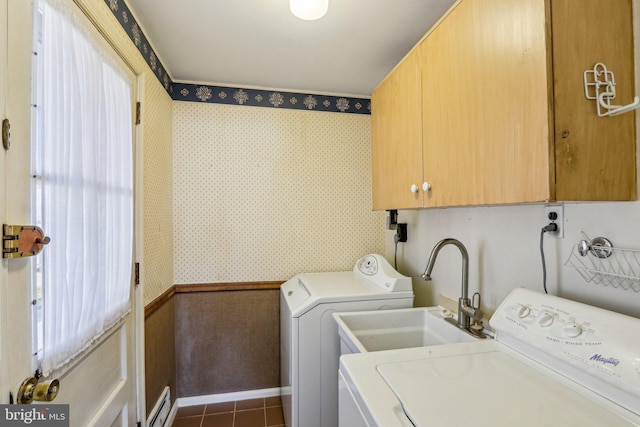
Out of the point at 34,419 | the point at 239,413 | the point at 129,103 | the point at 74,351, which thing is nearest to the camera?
the point at 34,419

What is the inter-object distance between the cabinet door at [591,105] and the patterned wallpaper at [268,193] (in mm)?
1691

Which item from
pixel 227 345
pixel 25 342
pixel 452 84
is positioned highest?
pixel 452 84

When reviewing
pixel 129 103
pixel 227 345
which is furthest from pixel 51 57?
pixel 227 345

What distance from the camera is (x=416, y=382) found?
798mm

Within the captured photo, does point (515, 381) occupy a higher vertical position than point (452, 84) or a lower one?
lower

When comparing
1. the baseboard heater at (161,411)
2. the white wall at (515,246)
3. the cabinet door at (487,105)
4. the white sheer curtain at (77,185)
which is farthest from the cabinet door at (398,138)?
the baseboard heater at (161,411)

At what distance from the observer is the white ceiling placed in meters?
1.37

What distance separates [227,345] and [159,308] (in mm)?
637

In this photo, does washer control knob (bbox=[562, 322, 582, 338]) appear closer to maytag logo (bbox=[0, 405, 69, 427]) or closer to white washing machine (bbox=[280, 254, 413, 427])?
white washing machine (bbox=[280, 254, 413, 427])

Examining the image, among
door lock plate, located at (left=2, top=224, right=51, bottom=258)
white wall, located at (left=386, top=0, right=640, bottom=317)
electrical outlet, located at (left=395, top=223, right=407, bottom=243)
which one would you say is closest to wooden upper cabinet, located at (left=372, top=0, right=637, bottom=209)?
white wall, located at (left=386, top=0, right=640, bottom=317)

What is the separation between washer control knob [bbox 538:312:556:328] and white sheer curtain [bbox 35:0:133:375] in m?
1.46

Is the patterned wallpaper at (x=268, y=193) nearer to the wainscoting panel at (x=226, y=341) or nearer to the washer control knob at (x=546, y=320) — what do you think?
the wainscoting panel at (x=226, y=341)

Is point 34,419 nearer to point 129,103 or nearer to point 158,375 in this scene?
point 158,375

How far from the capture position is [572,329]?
0.76m
